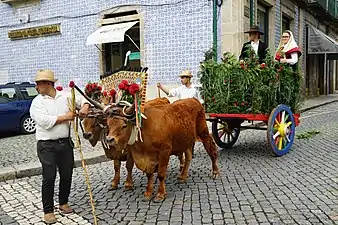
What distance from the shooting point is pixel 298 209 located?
4508 millimetres

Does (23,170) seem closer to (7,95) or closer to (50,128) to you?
(50,128)

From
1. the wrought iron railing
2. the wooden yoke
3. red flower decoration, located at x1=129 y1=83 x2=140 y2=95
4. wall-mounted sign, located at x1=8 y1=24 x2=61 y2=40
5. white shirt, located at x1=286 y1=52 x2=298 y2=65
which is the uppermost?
the wrought iron railing

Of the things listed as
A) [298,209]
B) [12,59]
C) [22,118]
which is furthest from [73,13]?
[298,209]

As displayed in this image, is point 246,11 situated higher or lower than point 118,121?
higher

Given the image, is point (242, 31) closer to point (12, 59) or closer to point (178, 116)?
point (178, 116)

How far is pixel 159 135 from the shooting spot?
4.95 meters

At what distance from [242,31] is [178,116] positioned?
7894mm

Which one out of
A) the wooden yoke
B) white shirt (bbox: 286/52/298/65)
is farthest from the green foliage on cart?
the wooden yoke

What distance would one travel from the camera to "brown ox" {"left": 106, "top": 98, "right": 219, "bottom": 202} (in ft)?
14.8

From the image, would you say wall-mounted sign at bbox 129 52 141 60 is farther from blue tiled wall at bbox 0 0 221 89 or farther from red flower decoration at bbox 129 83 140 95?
red flower decoration at bbox 129 83 140 95

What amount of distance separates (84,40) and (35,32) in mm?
2714

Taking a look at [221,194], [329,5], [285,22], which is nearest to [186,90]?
[221,194]

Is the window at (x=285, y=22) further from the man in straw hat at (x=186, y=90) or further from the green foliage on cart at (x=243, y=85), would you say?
the man in straw hat at (x=186, y=90)

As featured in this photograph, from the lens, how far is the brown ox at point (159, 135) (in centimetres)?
451
